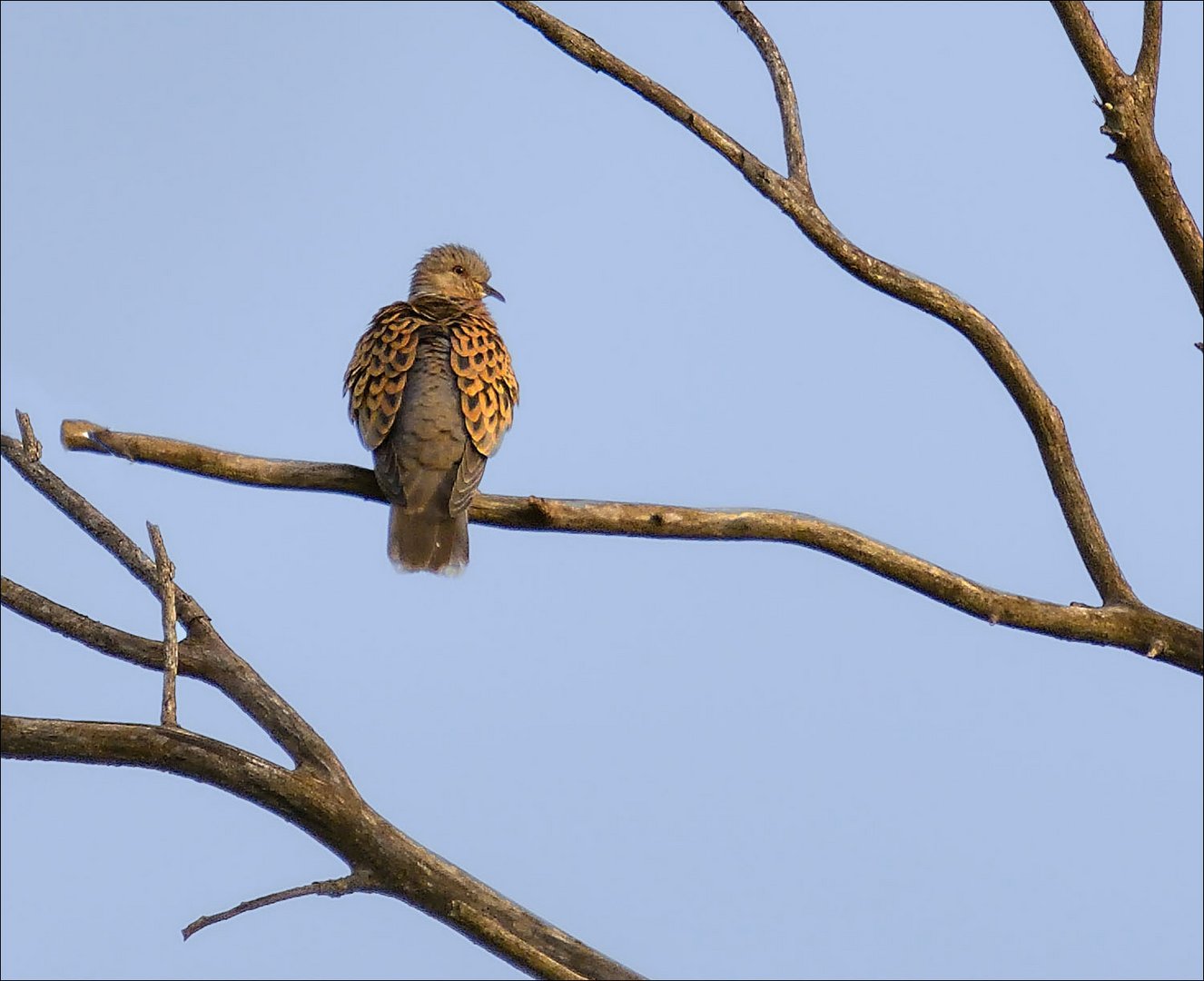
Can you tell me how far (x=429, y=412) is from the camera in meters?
4.59

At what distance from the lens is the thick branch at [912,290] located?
3973 mm

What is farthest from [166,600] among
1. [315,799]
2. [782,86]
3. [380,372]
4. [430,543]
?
[782,86]

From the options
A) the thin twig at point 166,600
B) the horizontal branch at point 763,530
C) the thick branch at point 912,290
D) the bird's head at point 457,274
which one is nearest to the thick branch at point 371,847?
the thin twig at point 166,600

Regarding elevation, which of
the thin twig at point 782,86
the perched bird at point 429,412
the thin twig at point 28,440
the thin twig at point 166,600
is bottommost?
the thin twig at point 166,600

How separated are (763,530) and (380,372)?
1543 millimetres

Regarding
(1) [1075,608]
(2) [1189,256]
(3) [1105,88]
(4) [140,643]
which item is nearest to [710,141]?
(3) [1105,88]

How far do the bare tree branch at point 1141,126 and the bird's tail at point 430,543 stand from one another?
2.09 metres

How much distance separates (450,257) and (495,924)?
133 inches

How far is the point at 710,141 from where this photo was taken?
13.4ft

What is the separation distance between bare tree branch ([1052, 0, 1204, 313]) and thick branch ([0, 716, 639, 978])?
2.34 metres

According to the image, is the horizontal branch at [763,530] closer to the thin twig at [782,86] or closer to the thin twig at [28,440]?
the thin twig at [28,440]

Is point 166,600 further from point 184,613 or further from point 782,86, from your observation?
point 782,86

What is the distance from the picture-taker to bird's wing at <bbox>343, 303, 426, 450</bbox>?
Answer: 4578 mm

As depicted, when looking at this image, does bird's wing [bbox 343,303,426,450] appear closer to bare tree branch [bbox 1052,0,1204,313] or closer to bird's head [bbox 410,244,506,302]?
bird's head [bbox 410,244,506,302]
